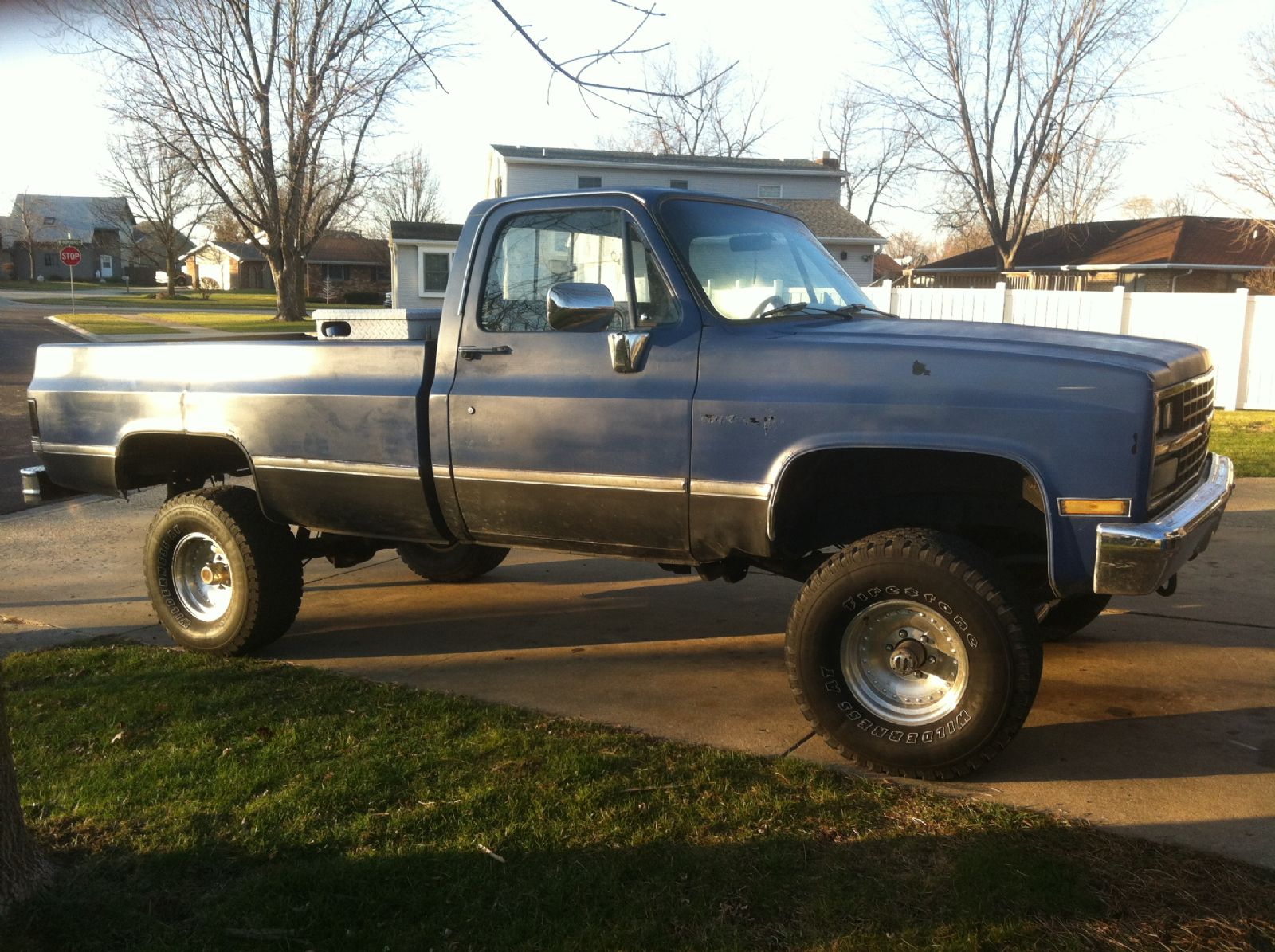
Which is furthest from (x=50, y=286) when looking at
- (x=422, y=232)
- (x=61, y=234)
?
(x=422, y=232)

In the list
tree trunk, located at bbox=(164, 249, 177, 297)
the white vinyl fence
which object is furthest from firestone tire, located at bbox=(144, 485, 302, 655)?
tree trunk, located at bbox=(164, 249, 177, 297)

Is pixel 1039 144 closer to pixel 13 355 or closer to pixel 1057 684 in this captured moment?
pixel 13 355

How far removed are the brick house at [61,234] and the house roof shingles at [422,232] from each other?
50234 millimetres

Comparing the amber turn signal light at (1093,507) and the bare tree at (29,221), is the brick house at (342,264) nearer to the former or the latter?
the bare tree at (29,221)

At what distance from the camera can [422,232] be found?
37.1 m

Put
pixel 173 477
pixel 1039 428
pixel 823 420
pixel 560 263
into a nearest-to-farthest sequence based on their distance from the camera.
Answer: pixel 1039 428 < pixel 823 420 < pixel 560 263 < pixel 173 477

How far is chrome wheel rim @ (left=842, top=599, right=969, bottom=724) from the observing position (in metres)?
4.18

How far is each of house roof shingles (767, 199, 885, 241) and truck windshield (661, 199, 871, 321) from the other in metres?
30.6

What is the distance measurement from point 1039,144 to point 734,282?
36.1 m

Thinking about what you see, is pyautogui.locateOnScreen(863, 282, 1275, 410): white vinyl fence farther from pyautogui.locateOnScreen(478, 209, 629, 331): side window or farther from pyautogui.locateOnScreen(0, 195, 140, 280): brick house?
pyautogui.locateOnScreen(0, 195, 140, 280): brick house

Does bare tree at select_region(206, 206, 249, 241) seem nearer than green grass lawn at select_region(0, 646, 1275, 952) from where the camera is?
No

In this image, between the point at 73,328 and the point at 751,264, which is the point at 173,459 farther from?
the point at 73,328

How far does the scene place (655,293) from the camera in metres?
4.65

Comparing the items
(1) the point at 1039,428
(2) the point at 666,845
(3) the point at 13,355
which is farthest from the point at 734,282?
(3) the point at 13,355
